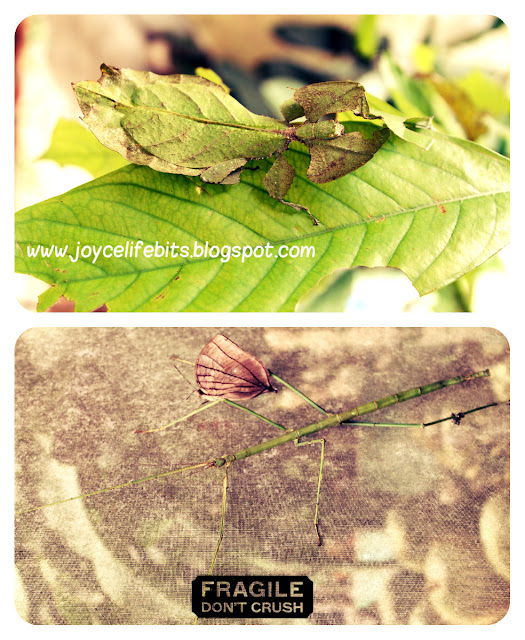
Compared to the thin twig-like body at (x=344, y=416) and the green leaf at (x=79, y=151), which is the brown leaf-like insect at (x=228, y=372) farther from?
the green leaf at (x=79, y=151)

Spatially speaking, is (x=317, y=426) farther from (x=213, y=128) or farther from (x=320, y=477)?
(x=213, y=128)

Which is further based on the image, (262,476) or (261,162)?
(262,476)

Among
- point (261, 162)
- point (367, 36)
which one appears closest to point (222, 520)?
point (261, 162)

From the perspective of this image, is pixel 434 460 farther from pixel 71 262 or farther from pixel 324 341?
pixel 71 262

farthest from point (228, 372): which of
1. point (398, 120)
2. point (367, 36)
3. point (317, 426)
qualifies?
point (367, 36)

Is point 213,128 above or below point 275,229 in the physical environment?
above

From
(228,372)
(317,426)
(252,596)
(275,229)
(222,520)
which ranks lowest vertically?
(252,596)
